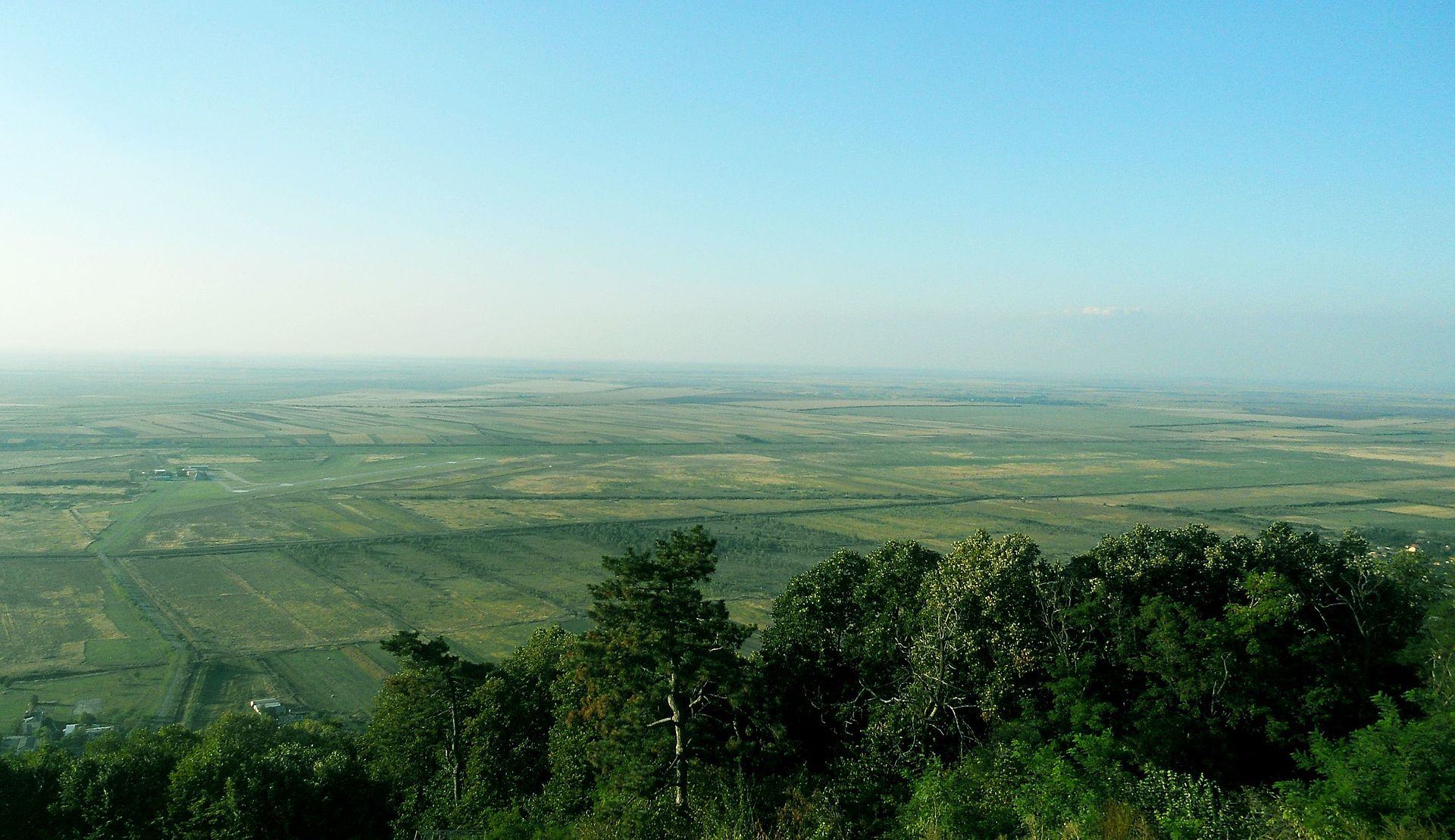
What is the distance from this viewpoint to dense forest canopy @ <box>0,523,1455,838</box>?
13008mm

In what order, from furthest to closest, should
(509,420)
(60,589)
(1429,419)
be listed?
(1429,419), (509,420), (60,589)

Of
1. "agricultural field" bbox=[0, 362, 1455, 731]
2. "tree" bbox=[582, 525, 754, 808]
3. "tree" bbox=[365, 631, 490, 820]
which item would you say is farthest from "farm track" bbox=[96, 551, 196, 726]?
"tree" bbox=[582, 525, 754, 808]

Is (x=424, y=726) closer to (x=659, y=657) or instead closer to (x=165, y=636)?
(x=659, y=657)

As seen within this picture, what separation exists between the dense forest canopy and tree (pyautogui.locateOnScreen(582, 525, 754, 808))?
6cm

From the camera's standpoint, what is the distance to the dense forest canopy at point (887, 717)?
13008 mm

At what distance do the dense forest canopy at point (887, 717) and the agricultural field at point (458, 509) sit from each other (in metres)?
12.1

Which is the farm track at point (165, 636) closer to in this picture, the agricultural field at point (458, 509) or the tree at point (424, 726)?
the agricultural field at point (458, 509)

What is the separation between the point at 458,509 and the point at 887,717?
50252mm

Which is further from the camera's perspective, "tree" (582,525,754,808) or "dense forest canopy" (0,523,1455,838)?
"tree" (582,525,754,808)

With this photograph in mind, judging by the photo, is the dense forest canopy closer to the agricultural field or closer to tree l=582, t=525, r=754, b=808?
tree l=582, t=525, r=754, b=808

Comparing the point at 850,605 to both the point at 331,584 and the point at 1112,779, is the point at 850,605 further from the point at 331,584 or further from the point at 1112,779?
the point at 331,584

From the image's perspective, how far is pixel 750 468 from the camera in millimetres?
82750

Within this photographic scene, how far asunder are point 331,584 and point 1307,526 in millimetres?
64496

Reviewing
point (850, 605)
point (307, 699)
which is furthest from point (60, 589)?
point (850, 605)
